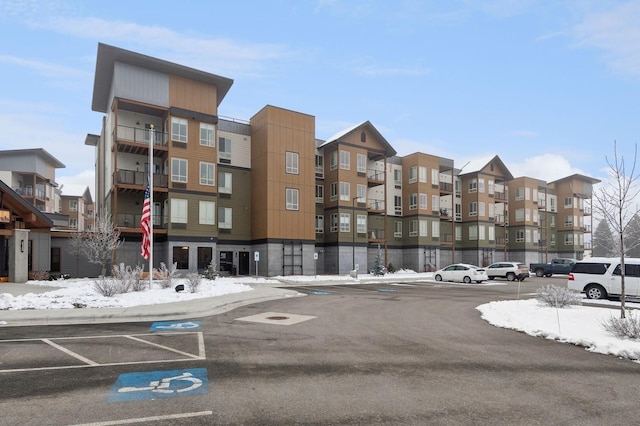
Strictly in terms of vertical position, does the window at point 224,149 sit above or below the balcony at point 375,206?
above

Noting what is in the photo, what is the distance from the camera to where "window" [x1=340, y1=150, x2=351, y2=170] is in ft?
157

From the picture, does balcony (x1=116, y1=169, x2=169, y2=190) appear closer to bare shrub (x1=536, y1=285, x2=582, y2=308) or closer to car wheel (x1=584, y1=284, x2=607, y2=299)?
bare shrub (x1=536, y1=285, x2=582, y2=308)

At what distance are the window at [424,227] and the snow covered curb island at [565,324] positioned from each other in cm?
3730

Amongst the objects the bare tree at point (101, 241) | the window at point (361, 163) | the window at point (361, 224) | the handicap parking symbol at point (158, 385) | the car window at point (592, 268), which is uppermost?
the window at point (361, 163)

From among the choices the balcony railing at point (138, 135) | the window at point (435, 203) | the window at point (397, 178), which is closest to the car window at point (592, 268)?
the balcony railing at point (138, 135)

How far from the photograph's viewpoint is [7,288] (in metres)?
22.3

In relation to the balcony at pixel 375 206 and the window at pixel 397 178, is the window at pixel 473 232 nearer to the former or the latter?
the window at pixel 397 178

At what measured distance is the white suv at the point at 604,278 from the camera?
18.8 m

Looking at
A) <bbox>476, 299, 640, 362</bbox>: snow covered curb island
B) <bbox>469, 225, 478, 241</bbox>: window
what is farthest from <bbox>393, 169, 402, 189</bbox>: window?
<bbox>476, 299, 640, 362</bbox>: snow covered curb island

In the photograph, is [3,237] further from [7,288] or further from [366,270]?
[366,270]

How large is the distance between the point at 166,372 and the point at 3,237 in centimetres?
2754

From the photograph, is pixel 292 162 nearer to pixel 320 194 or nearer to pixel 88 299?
pixel 320 194

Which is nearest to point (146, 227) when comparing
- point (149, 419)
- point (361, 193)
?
point (149, 419)

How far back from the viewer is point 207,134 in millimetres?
39438
